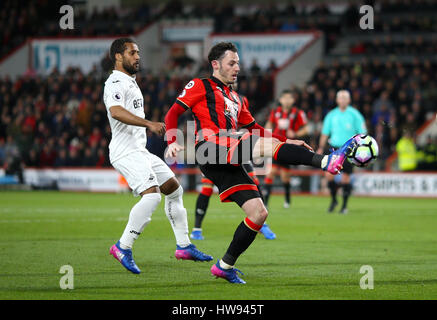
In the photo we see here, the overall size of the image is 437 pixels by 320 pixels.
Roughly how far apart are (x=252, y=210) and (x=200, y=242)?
3592 millimetres

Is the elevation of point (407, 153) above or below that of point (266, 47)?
below

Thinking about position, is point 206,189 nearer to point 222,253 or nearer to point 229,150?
point 222,253

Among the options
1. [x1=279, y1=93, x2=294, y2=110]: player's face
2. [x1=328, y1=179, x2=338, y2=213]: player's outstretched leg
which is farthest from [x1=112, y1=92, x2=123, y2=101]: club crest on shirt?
[x1=328, y1=179, x2=338, y2=213]: player's outstretched leg

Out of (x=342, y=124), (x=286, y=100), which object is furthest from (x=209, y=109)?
(x=342, y=124)

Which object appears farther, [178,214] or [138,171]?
[178,214]

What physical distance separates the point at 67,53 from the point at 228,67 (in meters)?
27.4

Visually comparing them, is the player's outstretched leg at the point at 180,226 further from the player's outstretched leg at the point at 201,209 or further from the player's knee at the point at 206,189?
the player's knee at the point at 206,189

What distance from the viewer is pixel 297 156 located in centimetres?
648

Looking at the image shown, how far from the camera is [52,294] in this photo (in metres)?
6.33

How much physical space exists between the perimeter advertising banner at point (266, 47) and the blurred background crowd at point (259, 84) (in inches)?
17.9

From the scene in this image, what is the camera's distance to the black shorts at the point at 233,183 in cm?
710

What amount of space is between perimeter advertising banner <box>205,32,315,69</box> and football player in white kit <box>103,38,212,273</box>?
22.8m

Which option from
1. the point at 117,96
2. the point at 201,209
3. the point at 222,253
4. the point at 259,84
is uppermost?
the point at 259,84

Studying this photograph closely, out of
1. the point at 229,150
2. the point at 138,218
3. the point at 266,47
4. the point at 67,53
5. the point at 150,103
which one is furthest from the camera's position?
the point at 67,53
